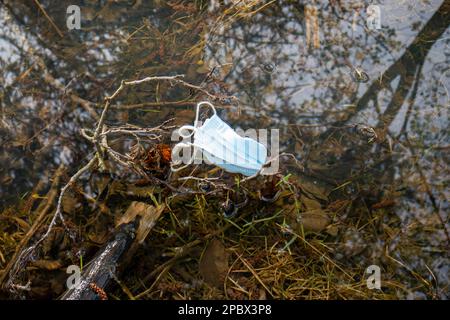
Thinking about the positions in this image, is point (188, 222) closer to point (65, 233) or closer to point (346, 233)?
point (65, 233)

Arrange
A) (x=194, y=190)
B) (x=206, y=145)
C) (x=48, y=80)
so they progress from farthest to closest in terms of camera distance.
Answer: (x=48, y=80) → (x=194, y=190) → (x=206, y=145)

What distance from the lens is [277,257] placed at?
7.38 ft

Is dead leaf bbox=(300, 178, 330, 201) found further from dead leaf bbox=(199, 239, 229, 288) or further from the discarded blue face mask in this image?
dead leaf bbox=(199, 239, 229, 288)

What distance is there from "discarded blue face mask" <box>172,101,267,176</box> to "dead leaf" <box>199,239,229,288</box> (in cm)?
42

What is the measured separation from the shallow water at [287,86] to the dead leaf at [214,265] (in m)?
0.59

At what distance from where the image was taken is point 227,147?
2188 millimetres

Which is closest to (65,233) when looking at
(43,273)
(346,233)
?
(43,273)

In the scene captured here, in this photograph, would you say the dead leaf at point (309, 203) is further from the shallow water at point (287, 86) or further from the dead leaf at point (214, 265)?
the dead leaf at point (214, 265)

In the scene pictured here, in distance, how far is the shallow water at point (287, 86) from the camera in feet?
7.57

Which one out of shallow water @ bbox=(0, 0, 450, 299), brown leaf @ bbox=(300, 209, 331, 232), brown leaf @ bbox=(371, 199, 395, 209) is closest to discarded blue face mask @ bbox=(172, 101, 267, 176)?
shallow water @ bbox=(0, 0, 450, 299)

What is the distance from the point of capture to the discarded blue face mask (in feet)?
7.16

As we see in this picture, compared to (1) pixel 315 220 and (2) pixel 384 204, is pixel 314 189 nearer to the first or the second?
(1) pixel 315 220

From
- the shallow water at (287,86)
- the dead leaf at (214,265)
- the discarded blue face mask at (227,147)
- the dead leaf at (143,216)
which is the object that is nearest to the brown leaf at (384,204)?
the shallow water at (287,86)

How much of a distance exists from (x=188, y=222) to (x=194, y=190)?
0.55 ft
